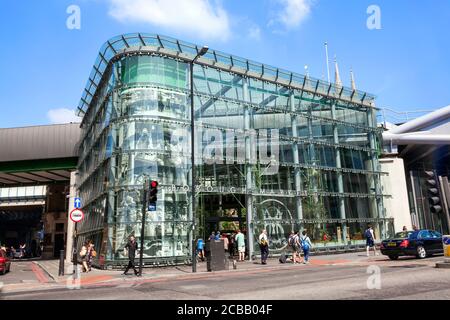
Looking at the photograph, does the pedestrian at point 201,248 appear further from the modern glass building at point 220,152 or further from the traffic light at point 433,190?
the traffic light at point 433,190

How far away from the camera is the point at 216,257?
725 inches

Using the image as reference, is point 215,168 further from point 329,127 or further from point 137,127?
point 329,127

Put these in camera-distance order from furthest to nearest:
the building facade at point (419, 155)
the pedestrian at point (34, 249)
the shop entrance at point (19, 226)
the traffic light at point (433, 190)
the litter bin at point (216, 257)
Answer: the shop entrance at point (19, 226) → the pedestrian at point (34, 249) → the building facade at point (419, 155) → the litter bin at point (216, 257) → the traffic light at point (433, 190)

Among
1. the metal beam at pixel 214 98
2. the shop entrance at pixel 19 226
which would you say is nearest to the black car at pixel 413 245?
the metal beam at pixel 214 98

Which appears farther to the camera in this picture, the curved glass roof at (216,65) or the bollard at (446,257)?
the curved glass roof at (216,65)

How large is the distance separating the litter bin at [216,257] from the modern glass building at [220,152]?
2.08 metres

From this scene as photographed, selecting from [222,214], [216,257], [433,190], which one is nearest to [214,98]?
[222,214]

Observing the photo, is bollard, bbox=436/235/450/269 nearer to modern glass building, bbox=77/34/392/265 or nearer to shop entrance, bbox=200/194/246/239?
modern glass building, bbox=77/34/392/265

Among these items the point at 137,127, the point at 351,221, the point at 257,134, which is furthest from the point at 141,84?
the point at 351,221

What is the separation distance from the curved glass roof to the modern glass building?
79 millimetres

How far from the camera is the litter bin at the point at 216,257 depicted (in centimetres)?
1820

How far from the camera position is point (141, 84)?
22203 mm

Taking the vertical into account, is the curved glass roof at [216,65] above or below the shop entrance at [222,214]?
above
